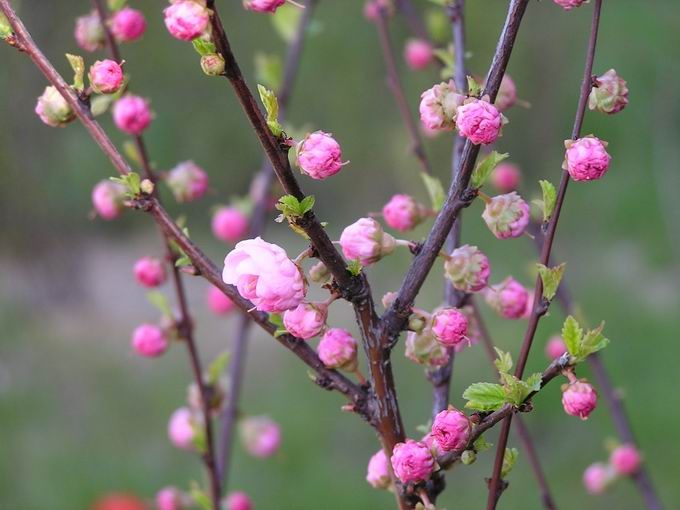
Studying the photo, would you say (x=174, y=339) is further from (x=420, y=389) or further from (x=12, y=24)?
(x=420, y=389)

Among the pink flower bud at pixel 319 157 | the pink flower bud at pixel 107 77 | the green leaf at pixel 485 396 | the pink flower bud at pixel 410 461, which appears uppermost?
the pink flower bud at pixel 107 77

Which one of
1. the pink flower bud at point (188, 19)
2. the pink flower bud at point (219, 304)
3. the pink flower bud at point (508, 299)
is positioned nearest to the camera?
the pink flower bud at point (188, 19)

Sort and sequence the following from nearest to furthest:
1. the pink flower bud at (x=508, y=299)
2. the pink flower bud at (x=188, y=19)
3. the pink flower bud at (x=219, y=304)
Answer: the pink flower bud at (x=188, y=19)
the pink flower bud at (x=508, y=299)
the pink flower bud at (x=219, y=304)

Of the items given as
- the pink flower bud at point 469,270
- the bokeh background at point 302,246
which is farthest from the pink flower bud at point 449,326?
the bokeh background at point 302,246

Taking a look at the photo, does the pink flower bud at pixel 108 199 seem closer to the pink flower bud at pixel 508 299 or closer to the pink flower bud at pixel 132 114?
the pink flower bud at pixel 132 114

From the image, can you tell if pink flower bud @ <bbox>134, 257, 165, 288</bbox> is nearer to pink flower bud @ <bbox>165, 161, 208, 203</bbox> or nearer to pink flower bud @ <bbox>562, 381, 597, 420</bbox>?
pink flower bud @ <bbox>165, 161, 208, 203</bbox>

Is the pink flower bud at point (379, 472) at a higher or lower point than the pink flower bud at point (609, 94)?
lower

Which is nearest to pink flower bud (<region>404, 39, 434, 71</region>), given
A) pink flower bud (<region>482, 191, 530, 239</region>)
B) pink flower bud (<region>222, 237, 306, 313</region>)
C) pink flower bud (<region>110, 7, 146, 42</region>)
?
pink flower bud (<region>110, 7, 146, 42</region>)
